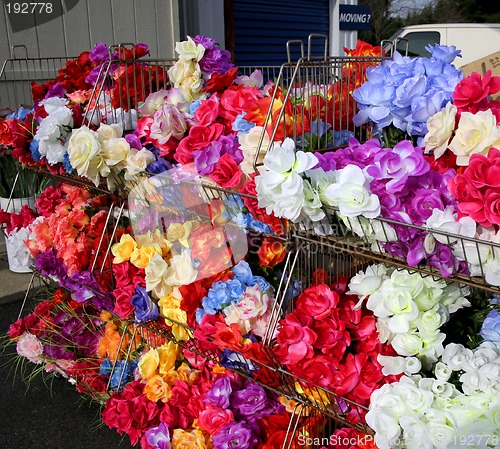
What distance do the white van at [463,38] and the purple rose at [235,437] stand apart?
5085 millimetres

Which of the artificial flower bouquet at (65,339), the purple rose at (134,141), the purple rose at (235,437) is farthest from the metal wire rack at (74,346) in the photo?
the purple rose at (134,141)

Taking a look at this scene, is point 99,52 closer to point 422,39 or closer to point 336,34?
point 336,34

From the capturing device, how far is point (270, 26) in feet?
21.0

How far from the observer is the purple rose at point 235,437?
1.83 metres

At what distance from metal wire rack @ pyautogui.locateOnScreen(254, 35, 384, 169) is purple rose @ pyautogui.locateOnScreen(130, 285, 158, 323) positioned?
732mm

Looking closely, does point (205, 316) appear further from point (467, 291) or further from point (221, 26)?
point (221, 26)

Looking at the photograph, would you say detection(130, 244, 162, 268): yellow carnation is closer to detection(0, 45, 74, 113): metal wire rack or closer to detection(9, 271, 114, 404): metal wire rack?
detection(9, 271, 114, 404): metal wire rack

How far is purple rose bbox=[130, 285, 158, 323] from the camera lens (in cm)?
209

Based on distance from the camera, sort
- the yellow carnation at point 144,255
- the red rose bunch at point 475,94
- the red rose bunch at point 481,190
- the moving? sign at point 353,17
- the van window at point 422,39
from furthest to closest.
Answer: the moving? sign at point 353,17 < the van window at point 422,39 < the yellow carnation at point 144,255 < the red rose bunch at point 475,94 < the red rose bunch at point 481,190

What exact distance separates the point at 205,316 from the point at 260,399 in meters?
0.37

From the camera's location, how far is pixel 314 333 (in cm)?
159

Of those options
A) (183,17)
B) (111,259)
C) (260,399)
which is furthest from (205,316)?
(183,17)

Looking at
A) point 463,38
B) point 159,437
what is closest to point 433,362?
point 159,437

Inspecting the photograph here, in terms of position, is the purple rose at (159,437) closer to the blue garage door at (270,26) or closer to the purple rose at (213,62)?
the purple rose at (213,62)
